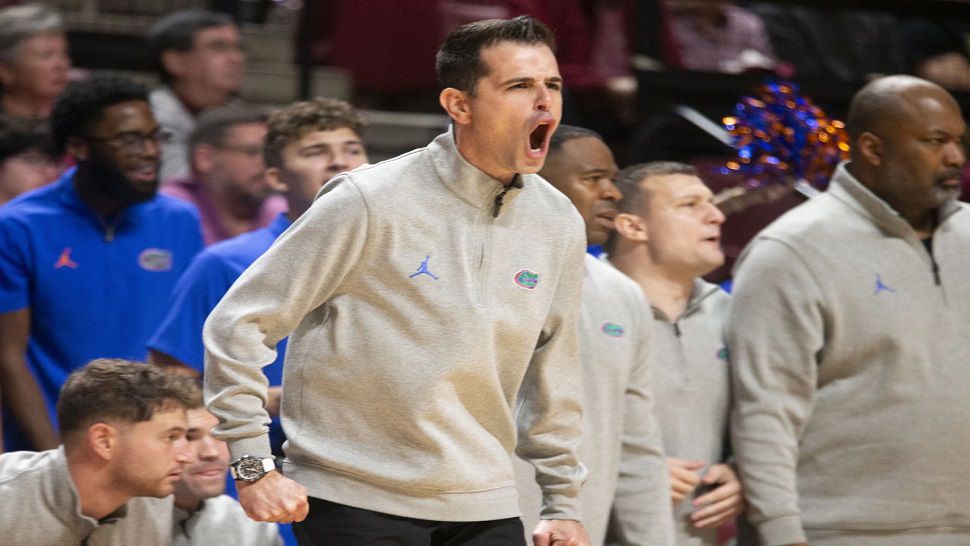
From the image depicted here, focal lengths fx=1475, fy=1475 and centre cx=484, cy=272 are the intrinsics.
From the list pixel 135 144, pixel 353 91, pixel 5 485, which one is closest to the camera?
pixel 5 485

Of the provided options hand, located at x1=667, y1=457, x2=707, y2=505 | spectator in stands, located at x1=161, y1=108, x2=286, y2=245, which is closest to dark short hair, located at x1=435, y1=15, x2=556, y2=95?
hand, located at x1=667, y1=457, x2=707, y2=505

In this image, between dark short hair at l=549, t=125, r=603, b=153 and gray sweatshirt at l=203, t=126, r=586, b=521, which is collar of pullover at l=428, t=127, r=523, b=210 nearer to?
gray sweatshirt at l=203, t=126, r=586, b=521

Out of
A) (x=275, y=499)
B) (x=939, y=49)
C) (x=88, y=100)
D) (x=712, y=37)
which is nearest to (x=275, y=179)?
(x=88, y=100)

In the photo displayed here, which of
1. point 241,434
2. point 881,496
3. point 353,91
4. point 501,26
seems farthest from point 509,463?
point 353,91

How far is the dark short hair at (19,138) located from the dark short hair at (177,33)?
1.23 metres

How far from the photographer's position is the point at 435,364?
3.14 meters

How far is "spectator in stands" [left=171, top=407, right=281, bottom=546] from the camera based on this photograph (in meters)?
4.27

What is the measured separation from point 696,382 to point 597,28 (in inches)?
154

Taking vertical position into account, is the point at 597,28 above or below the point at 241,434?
below

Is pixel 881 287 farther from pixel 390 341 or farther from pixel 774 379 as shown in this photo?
pixel 390 341

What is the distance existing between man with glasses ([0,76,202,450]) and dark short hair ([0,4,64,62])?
5.15 ft

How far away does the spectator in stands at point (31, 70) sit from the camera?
668 centimetres

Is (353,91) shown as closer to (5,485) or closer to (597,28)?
(597,28)

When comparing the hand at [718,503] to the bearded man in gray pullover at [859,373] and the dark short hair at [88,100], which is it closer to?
the bearded man in gray pullover at [859,373]
